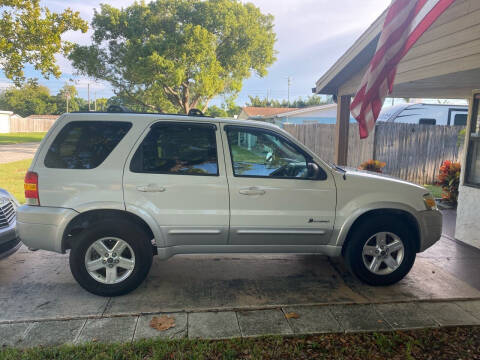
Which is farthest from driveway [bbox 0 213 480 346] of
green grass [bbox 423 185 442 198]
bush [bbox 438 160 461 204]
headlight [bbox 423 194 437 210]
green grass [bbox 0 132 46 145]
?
green grass [bbox 0 132 46 145]


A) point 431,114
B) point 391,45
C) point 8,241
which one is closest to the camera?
point 8,241

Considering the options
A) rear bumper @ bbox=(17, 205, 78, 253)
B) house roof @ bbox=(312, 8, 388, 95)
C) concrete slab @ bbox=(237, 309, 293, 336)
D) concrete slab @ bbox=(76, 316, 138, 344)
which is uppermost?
house roof @ bbox=(312, 8, 388, 95)

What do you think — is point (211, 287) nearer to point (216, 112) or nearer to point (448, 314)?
point (448, 314)

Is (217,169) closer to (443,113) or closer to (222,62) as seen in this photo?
(443,113)

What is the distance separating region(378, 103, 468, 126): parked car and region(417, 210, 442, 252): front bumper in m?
11.8

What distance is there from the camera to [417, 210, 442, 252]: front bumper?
4.38m

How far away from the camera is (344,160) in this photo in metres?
8.64

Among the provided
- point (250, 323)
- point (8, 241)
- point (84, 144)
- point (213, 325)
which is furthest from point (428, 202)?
point (8, 241)

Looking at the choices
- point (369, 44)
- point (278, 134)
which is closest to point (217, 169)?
point (278, 134)

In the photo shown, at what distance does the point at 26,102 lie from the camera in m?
77.0

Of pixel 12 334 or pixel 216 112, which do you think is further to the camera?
pixel 216 112

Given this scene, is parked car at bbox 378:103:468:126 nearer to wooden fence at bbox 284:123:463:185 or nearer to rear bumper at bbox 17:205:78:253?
wooden fence at bbox 284:123:463:185

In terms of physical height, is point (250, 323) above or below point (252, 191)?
below

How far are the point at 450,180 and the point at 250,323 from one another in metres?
7.29
